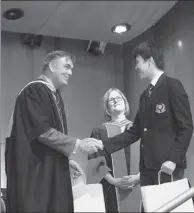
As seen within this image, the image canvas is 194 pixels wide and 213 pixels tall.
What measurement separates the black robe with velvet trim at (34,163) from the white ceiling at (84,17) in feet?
3.24

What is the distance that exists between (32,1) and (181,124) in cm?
135

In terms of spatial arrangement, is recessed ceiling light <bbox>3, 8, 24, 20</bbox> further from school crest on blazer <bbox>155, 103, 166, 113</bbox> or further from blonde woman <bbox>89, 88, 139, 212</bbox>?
school crest on blazer <bbox>155, 103, 166, 113</bbox>

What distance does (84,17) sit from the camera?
2.77 m

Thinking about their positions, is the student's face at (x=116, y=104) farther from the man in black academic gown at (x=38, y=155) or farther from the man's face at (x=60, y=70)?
the man in black academic gown at (x=38, y=155)

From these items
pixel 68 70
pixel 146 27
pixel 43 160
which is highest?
pixel 146 27

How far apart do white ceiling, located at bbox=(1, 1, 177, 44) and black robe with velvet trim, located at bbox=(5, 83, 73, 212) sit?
99 cm

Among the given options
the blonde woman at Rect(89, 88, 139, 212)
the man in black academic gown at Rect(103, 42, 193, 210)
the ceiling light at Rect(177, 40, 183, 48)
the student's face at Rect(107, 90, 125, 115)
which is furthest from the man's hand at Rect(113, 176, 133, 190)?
the ceiling light at Rect(177, 40, 183, 48)

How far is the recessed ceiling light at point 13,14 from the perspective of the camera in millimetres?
2686

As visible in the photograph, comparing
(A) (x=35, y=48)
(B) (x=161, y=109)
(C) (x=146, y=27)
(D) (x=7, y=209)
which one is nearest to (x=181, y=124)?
(B) (x=161, y=109)

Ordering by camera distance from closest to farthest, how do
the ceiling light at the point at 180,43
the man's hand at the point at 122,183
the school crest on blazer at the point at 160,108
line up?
1. the school crest on blazer at the point at 160,108
2. the man's hand at the point at 122,183
3. the ceiling light at the point at 180,43

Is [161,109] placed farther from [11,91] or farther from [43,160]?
[11,91]

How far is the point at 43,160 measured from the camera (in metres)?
1.80

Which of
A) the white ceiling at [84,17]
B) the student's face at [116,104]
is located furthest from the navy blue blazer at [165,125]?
the white ceiling at [84,17]

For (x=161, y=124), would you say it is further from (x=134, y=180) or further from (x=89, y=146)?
(x=134, y=180)
